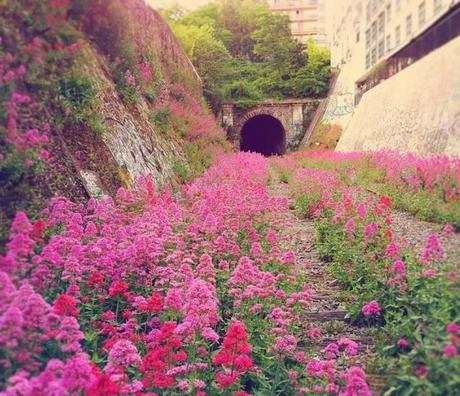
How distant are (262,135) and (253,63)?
17.7 feet

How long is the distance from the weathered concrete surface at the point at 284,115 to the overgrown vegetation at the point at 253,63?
25.5 inches

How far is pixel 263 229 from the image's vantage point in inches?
222

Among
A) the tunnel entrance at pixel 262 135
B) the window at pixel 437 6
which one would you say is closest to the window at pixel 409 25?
the window at pixel 437 6

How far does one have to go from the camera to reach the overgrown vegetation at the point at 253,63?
2719 centimetres

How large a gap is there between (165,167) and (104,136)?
8.42 feet

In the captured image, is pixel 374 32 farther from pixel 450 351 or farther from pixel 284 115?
pixel 450 351

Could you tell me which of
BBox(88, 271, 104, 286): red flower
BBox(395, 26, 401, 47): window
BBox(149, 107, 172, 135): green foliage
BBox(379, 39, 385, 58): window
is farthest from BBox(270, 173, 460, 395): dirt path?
BBox(379, 39, 385, 58): window

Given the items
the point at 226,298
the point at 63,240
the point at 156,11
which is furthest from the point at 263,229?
the point at 156,11

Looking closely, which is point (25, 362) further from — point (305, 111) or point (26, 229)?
point (305, 111)

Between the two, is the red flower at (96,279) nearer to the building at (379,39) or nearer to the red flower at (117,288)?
the red flower at (117,288)

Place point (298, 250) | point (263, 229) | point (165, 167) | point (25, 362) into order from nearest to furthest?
point (25, 362) → point (263, 229) → point (298, 250) → point (165, 167)

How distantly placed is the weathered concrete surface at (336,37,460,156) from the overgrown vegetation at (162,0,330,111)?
31.6 ft

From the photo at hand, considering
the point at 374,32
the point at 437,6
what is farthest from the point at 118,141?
the point at 374,32

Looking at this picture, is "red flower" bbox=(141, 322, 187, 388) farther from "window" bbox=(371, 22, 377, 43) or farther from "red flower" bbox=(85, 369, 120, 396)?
"window" bbox=(371, 22, 377, 43)
